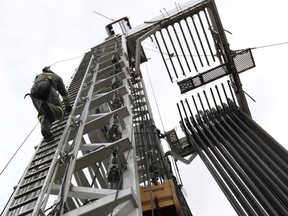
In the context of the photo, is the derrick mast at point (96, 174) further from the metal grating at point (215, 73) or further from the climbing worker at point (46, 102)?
the metal grating at point (215, 73)

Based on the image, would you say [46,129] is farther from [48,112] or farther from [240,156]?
[240,156]

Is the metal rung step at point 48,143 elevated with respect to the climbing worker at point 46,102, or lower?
lower

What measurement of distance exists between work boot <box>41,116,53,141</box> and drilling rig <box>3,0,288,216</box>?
76 mm

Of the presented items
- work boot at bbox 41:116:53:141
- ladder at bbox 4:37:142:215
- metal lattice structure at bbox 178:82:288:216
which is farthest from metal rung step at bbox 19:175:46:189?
metal lattice structure at bbox 178:82:288:216

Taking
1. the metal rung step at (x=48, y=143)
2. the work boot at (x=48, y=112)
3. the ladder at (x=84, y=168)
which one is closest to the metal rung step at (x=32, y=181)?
the ladder at (x=84, y=168)

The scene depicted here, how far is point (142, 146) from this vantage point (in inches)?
275

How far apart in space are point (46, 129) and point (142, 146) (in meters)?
2.07

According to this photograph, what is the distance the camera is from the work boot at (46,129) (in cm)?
543

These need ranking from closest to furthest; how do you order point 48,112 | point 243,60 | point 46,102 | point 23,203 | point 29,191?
point 23,203 < point 29,191 < point 48,112 < point 46,102 < point 243,60

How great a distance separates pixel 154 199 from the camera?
488cm

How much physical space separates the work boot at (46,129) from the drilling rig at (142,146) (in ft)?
0.25

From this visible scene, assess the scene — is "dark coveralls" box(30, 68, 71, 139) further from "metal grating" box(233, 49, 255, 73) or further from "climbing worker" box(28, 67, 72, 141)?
"metal grating" box(233, 49, 255, 73)

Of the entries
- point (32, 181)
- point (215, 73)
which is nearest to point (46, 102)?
point (32, 181)

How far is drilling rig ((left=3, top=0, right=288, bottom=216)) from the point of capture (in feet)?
14.2
